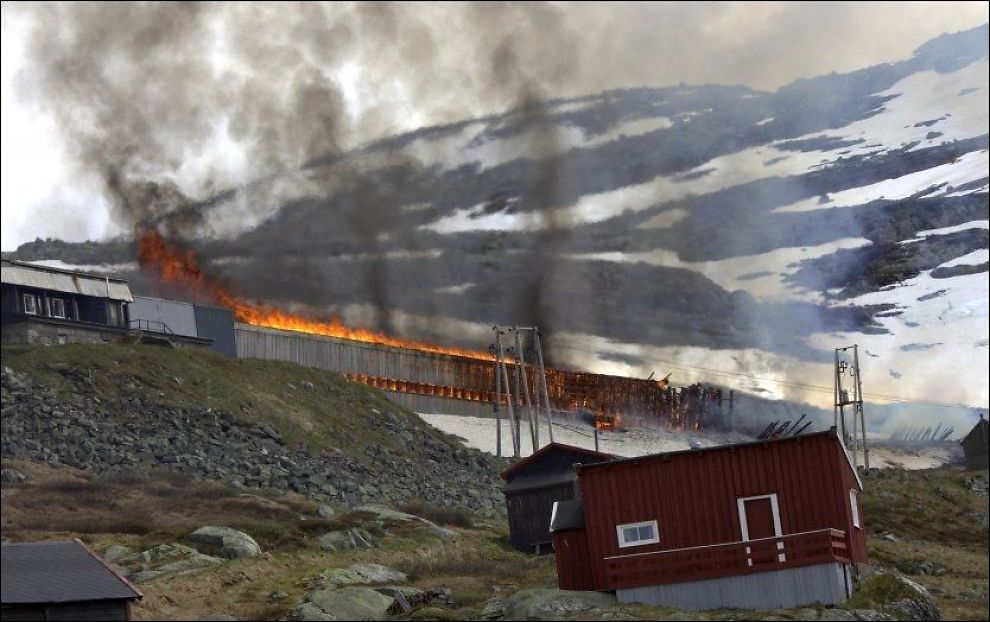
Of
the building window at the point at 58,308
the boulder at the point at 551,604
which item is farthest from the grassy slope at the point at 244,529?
the building window at the point at 58,308

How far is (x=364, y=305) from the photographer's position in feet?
379

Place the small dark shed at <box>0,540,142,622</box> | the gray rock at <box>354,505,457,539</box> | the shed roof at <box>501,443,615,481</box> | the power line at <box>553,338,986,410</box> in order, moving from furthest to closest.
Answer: the power line at <box>553,338,986,410</box> → the gray rock at <box>354,505,457,539</box> → the shed roof at <box>501,443,615,481</box> → the small dark shed at <box>0,540,142,622</box>

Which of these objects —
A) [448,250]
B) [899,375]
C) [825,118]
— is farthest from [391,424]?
[825,118]

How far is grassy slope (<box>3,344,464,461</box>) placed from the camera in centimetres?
7456

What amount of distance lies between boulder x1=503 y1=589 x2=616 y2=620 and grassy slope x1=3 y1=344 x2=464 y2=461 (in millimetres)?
35005

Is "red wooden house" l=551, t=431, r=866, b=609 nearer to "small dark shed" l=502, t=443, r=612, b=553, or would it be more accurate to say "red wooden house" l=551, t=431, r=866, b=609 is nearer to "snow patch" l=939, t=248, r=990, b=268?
"small dark shed" l=502, t=443, r=612, b=553

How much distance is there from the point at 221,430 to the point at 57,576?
3389 cm

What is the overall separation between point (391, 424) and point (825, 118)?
3428 inches

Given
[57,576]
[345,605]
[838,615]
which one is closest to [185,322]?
[345,605]

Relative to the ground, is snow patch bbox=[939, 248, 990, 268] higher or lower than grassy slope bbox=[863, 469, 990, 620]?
higher

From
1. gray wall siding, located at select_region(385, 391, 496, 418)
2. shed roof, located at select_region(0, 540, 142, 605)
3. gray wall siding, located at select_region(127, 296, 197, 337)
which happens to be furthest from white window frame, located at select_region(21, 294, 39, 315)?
shed roof, located at select_region(0, 540, 142, 605)

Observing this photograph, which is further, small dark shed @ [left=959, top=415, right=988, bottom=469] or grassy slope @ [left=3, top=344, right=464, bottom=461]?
small dark shed @ [left=959, top=415, right=988, bottom=469]

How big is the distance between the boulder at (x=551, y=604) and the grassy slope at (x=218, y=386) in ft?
115

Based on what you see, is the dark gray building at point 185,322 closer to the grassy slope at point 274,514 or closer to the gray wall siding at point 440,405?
the grassy slope at point 274,514
